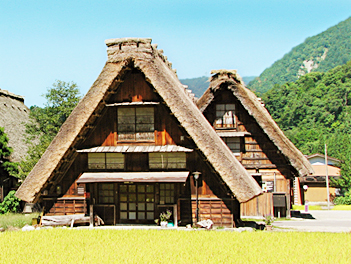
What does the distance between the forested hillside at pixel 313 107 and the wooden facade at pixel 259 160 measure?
47.8 metres

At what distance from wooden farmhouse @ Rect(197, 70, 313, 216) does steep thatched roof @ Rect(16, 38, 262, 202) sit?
6.83m

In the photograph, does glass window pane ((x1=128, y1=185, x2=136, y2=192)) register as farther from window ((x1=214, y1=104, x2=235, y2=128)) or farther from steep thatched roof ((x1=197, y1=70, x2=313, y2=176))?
window ((x1=214, y1=104, x2=235, y2=128))

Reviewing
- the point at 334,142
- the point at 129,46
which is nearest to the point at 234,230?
the point at 129,46

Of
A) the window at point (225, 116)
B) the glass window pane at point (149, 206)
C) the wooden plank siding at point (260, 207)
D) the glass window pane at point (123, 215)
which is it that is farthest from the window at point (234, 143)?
the glass window pane at point (123, 215)

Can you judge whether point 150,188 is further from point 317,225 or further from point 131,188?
point 317,225

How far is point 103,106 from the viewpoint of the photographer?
1917cm

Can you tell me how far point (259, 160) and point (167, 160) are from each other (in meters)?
8.19

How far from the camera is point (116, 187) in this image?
1941 cm

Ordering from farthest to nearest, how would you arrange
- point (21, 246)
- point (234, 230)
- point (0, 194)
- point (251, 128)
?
point (0, 194), point (251, 128), point (234, 230), point (21, 246)

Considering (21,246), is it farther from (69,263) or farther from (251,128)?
(251,128)

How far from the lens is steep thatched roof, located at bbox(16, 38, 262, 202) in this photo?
16984mm

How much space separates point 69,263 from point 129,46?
10.2m

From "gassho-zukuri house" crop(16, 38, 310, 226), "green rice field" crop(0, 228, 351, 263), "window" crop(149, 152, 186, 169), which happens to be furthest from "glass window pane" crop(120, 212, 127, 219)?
"green rice field" crop(0, 228, 351, 263)

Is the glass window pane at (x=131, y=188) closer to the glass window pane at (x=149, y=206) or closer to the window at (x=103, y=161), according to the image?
the glass window pane at (x=149, y=206)
